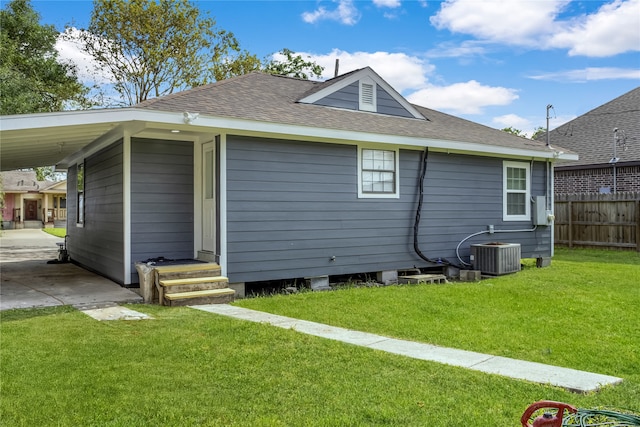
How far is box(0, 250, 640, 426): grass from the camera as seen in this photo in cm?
305

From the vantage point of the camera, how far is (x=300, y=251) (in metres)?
8.40

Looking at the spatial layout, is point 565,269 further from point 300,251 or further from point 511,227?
point 300,251

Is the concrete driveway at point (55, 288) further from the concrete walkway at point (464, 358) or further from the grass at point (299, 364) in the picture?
the concrete walkway at point (464, 358)

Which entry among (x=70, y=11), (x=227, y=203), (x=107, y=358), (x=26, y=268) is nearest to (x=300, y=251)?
(x=227, y=203)

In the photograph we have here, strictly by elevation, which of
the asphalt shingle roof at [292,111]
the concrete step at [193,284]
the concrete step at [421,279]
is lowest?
the concrete step at [421,279]

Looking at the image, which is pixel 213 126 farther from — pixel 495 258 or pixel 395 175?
pixel 495 258

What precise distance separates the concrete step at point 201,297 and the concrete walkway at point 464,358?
3.84ft

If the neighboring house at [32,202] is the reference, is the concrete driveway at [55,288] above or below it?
below

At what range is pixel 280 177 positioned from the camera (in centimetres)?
822

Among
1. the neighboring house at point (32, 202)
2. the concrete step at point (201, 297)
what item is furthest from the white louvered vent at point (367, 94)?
the neighboring house at point (32, 202)

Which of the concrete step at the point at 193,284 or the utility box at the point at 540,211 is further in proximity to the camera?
the utility box at the point at 540,211

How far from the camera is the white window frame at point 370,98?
34.1ft

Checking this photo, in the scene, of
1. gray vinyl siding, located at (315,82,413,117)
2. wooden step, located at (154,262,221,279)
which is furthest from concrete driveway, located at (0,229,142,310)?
gray vinyl siding, located at (315,82,413,117)

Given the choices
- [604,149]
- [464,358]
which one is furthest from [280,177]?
[604,149]
